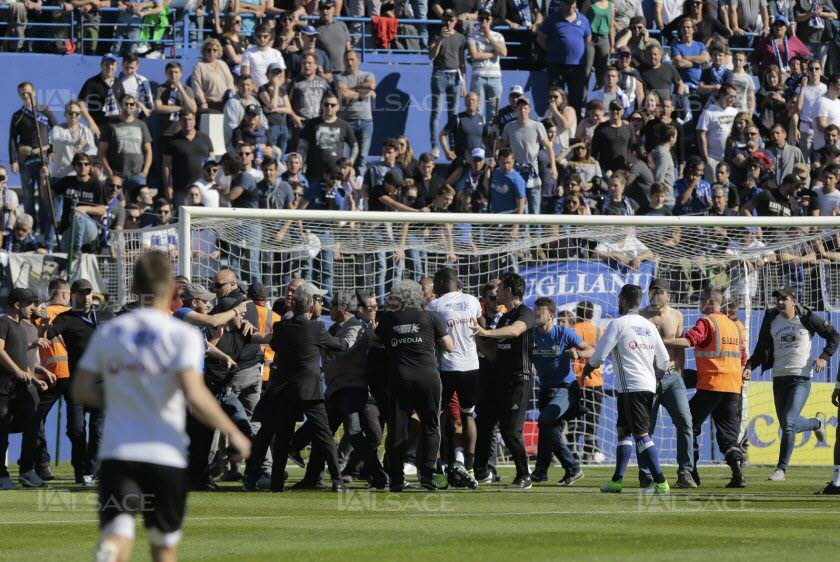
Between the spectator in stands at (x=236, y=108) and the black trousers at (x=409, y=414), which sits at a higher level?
the spectator in stands at (x=236, y=108)

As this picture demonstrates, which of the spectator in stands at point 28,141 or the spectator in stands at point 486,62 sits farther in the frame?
the spectator in stands at point 486,62

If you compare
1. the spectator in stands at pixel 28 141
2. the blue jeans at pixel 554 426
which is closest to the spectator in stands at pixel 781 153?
the blue jeans at pixel 554 426

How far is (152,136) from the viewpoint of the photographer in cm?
2411

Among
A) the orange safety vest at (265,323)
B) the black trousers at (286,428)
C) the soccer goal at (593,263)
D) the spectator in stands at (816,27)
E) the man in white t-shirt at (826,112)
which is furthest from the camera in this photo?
the spectator in stands at (816,27)

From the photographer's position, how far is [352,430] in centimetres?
1564

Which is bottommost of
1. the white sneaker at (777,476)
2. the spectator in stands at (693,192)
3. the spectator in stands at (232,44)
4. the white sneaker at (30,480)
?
the white sneaker at (777,476)

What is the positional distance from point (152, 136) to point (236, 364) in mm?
9580

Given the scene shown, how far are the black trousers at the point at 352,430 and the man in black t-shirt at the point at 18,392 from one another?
3063mm

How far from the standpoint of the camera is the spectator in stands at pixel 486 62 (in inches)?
1018

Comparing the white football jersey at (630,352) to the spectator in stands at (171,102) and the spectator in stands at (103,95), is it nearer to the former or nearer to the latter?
the spectator in stands at (171,102)

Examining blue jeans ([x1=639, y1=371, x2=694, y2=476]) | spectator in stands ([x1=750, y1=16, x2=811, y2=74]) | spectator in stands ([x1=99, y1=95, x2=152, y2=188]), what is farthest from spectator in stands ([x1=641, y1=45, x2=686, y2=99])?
blue jeans ([x1=639, y1=371, x2=694, y2=476])

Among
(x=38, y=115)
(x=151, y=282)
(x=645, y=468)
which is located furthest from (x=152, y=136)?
(x=151, y=282)

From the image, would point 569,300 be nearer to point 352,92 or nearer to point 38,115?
point 352,92

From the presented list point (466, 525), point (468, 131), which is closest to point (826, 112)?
point (468, 131)
